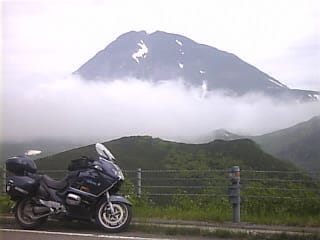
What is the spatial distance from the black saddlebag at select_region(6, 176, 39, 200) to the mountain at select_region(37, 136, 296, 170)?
812 centimetres

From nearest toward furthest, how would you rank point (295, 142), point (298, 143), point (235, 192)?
point (235, 192) → point (298, 143) → point (295, 142)

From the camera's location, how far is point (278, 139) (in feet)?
66.6

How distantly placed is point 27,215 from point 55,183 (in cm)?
59

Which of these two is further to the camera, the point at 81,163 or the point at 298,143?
the point at 298,143

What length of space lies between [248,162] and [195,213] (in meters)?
10.9

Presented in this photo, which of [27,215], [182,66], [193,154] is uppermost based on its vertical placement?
[182,66]

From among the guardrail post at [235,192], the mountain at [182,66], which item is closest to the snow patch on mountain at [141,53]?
the mountain at [182,66]

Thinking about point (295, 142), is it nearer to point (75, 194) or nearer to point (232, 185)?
point (232, 185)

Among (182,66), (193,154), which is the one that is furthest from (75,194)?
(182,66)

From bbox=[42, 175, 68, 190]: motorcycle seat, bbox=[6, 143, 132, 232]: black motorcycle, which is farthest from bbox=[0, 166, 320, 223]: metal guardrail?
bbox=[6, 143, 132, 232]: black motorcycle

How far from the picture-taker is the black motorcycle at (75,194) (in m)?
7.36

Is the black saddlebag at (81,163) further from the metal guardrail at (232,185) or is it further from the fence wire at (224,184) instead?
the fence wire at (224,184)

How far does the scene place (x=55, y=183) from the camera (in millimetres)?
7613

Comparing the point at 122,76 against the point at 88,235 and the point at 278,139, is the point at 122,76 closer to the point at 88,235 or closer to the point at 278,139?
the point at 278,139
